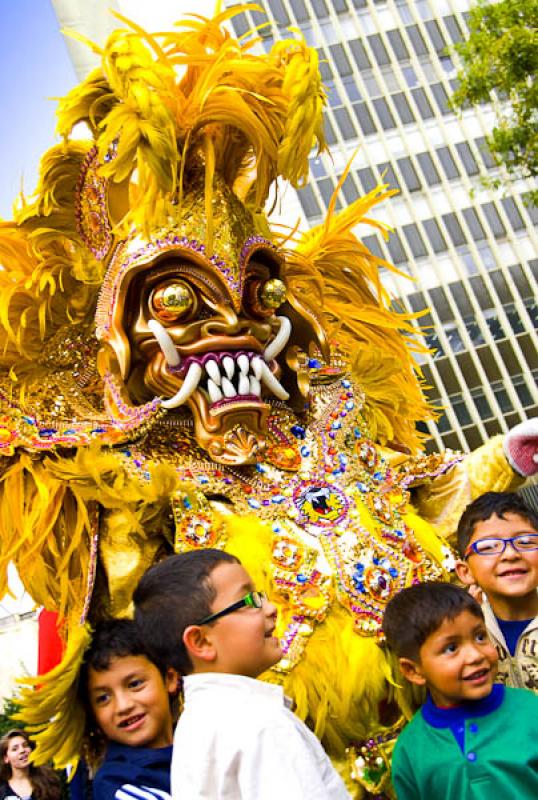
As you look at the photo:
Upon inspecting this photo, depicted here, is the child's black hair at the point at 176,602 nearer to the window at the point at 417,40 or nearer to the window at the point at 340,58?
the window at the point at 340,58

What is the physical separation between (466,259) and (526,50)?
1217 cm

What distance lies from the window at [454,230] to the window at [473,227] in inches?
9.1

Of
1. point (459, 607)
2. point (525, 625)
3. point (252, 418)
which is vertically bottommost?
point (525, 625)

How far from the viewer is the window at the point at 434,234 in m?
19.9

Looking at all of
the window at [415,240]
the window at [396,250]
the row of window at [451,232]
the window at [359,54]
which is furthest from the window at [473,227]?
the window at [359,54]

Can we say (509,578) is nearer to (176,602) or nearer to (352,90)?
(176,602)

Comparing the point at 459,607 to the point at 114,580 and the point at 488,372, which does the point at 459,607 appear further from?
the point at 488,372

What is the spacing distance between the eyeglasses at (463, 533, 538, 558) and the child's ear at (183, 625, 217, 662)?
946 millimetres

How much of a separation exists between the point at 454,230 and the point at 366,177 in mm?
2189

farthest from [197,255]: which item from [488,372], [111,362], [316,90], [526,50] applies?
[488,372]

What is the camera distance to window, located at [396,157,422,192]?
2011 cm

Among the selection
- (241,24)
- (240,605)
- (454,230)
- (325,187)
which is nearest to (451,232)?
(454,230)

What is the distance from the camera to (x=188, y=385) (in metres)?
2.85

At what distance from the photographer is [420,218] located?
1994cm
